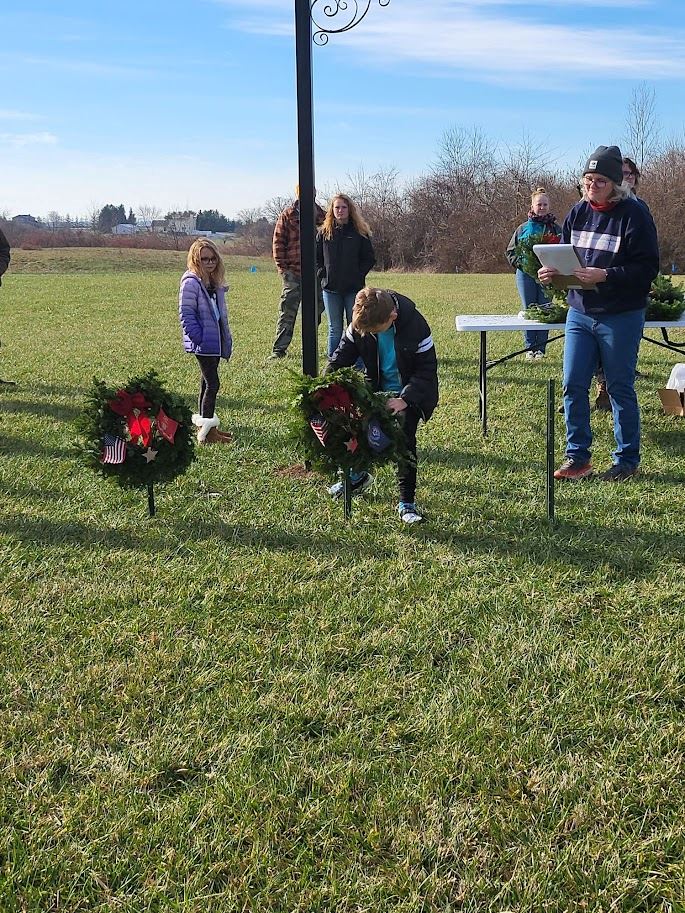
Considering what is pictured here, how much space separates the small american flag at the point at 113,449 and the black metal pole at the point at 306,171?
1370 millimetres

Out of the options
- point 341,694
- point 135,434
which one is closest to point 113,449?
point 135,434

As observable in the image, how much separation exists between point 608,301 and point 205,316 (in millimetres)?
3080

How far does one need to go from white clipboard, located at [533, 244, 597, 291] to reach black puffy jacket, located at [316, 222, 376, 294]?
3454 mm

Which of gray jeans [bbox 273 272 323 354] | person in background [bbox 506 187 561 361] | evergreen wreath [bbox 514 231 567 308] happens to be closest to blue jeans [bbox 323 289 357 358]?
gray jeans [bbox 273 272 323 354]

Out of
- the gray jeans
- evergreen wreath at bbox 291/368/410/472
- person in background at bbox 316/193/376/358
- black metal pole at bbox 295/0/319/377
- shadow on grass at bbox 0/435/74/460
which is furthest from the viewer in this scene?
the gray jeans

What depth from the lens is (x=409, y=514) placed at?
15.8ft

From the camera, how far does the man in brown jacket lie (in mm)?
9664

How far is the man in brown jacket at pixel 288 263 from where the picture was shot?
9664 mm

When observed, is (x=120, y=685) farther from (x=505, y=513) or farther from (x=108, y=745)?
(x=505, y=513)

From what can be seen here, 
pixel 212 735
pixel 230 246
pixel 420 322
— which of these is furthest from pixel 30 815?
pixel 230 246

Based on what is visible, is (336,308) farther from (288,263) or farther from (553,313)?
(553,313)

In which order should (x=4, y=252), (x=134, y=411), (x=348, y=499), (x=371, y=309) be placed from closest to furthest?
(x=371, y=309)
(x=134, y=411)
(x=348, y=499)
(x=4, y=252)

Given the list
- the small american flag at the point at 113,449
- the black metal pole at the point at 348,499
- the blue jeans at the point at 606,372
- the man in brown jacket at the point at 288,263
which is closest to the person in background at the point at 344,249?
the man in brown jacket at the point at 288,263

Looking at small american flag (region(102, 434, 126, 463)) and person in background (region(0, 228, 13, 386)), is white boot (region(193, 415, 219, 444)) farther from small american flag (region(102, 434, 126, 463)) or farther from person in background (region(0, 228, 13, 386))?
person in background (region(0, 228, 13, 386))
